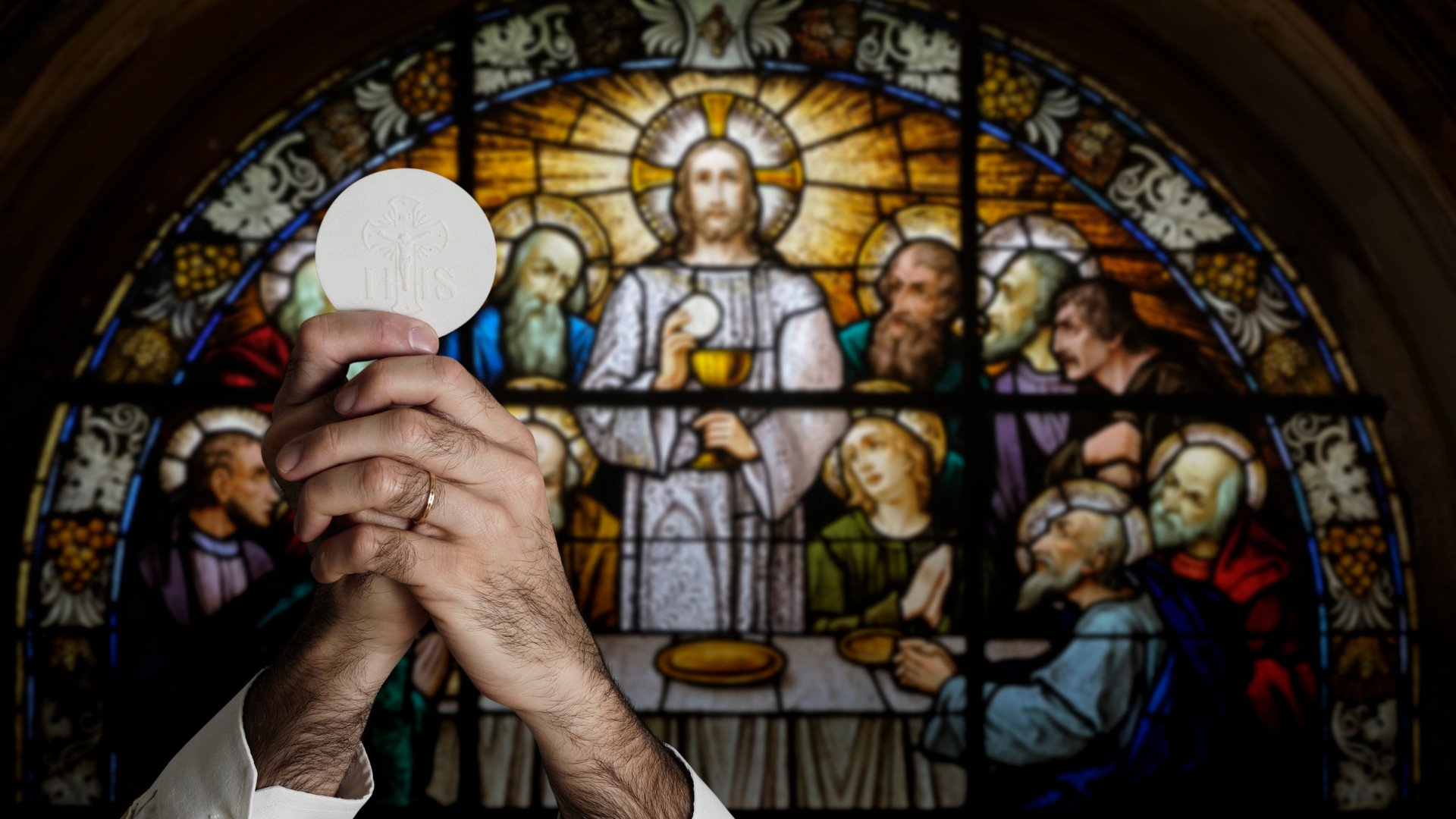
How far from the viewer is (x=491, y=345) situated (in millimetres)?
3557

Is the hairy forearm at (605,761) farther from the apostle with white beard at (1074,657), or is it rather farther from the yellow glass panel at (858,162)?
the yellow glass panel at (858,162)

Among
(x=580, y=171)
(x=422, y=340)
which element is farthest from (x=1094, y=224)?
(x=422, y=340)

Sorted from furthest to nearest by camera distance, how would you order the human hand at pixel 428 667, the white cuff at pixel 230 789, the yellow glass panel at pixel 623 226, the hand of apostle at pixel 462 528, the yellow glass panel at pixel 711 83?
the yellow glass panel at pixel 711 83 → the yellow glass panel at pixel 623 226 → the human hand at pixel 428 667 → the white cuff at pixel 230 789 → the hand of apostle at pixel 462 528

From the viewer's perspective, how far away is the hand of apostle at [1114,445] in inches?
Answer: 142

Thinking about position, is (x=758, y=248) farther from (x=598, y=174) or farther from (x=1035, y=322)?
(x=1035, y=322)

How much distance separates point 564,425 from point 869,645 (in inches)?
42.7

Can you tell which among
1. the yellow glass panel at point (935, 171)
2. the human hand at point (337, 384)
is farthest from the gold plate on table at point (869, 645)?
the human hand at point (337, 384)

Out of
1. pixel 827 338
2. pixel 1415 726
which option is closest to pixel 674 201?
pixel 827 338

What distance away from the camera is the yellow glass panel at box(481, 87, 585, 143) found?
3.72 m

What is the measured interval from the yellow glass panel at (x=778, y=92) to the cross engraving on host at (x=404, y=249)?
278 centimetres

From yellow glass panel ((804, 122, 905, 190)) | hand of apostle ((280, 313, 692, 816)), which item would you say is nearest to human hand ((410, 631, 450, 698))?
yellow glass panel ((804, 122, 905, 190))

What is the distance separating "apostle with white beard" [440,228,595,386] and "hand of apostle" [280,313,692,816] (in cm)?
254

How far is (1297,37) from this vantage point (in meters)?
3.39

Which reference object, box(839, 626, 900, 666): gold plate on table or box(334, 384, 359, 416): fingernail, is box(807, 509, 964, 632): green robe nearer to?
box(839, 626, 900, 666): gold plate on table
